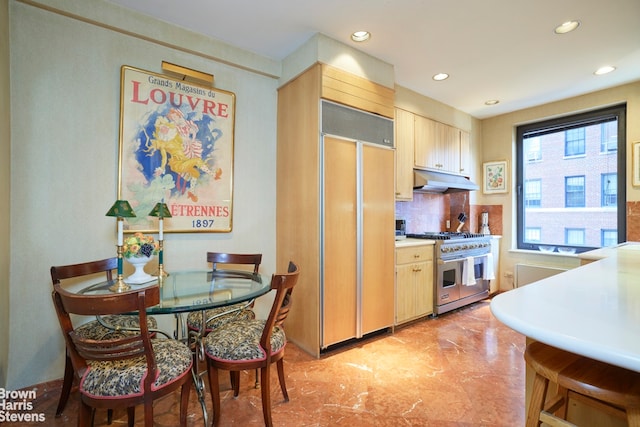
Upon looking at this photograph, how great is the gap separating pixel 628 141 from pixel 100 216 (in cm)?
530

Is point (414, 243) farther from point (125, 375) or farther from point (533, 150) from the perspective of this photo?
point (125, 375)

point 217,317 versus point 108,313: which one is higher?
point 108,313

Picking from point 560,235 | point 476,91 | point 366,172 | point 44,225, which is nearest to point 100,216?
point 44,225

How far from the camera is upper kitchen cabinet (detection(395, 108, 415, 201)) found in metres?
3.46

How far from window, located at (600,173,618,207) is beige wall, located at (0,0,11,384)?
18.4ft

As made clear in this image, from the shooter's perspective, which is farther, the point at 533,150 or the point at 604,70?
the point at 533,150

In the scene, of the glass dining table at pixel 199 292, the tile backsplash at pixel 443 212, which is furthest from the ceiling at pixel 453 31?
the glass dining table at pixel 199 292

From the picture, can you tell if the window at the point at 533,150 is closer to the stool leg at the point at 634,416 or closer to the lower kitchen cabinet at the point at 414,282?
the lower kitchen cabinet at the point at 414,282

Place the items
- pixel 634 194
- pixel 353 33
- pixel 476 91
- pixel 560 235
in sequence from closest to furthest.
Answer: pixel 353 33
pixel 634 194
pixel 476 91
pixel 560 235

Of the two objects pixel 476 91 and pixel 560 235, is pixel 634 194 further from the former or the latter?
pixel 476 91

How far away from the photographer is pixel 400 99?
3.51 metres

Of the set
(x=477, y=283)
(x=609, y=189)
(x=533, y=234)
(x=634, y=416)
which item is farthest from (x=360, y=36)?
(x=533, y=234)

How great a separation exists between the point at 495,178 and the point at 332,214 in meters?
3.22

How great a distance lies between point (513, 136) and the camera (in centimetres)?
443
